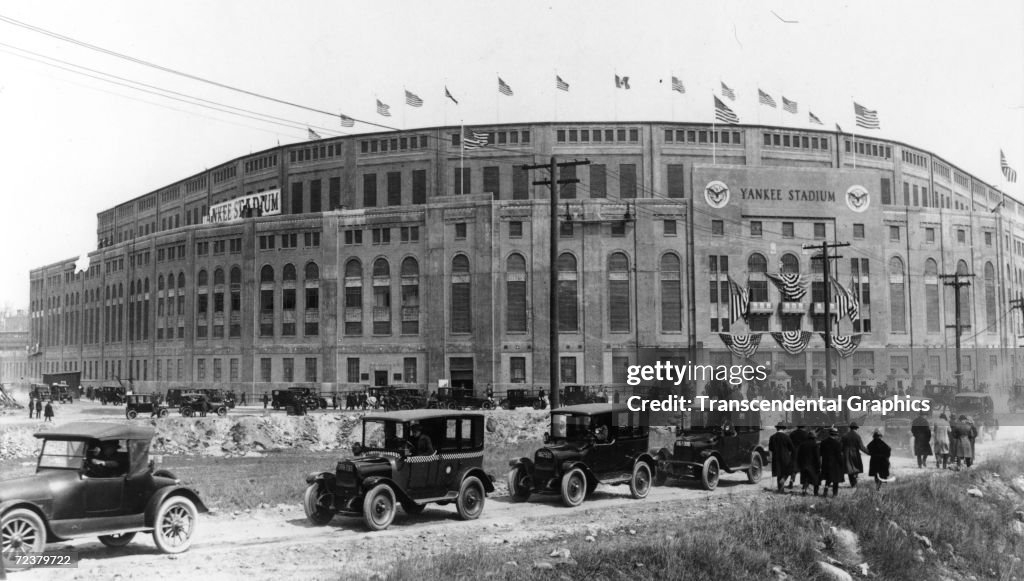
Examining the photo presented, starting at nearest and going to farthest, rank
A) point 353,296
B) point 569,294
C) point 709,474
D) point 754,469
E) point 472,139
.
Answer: point 709,474
point 754,469
point 569,294
point 353,296
point 472,139

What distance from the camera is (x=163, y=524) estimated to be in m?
11.8

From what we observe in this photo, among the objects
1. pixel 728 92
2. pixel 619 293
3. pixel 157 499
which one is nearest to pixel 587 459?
pixel 157 499

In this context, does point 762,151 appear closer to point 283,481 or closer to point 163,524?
point 283,481

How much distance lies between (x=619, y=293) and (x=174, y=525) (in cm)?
4828

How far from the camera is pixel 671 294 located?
58.3 metres

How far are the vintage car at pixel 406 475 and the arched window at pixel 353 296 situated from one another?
4628 cm

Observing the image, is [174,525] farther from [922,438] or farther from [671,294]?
[671,294]

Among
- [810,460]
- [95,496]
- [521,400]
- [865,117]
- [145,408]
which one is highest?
[865,117]

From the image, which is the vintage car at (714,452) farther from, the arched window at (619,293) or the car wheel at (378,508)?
the arched window at (619,293)

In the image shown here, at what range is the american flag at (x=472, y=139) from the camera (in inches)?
2429

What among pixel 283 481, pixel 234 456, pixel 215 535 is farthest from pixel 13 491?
pixel 234 456

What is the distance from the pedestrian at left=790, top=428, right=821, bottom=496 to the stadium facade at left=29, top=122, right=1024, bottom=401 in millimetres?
38130

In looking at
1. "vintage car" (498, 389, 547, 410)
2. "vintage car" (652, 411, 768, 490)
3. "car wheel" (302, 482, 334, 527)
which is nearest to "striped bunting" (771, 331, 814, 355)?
"vintage car" (498, 389, 547, 410)

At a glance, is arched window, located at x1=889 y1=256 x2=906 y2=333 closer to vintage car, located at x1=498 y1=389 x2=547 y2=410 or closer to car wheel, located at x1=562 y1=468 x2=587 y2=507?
vintage car, located at x1=498 y1=389 x2=547 y2=410
